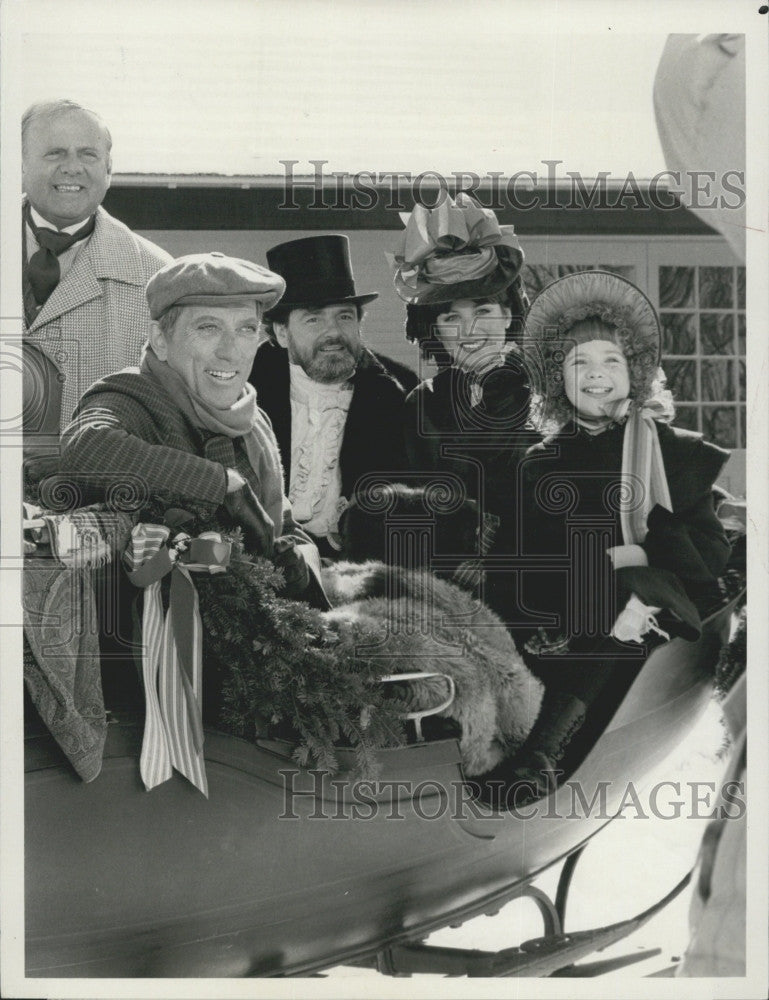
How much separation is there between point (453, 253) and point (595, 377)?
0.60m

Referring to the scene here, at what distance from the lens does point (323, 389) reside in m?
3.66

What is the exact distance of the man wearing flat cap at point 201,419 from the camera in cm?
354

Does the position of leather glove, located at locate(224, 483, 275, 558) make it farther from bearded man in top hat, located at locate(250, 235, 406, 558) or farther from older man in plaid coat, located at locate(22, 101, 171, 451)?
older man in plaid coat, located at locate(22, 101, 171, 451)

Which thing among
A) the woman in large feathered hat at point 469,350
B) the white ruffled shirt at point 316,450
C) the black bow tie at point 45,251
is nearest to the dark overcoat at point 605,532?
the woman in large feathered hat at point 469,350

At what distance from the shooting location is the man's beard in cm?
365

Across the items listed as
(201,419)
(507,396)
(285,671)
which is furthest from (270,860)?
→ (507,396)

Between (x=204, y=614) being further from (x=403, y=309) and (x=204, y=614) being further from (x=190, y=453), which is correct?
(x=403, y=309)

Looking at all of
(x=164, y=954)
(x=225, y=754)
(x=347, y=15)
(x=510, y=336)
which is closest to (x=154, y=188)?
(x=347, y=15)

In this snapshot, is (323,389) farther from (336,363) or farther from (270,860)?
(270,860)

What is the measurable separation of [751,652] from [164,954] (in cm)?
208

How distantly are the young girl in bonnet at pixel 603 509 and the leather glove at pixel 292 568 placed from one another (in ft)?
2.28

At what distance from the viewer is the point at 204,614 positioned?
3541mm

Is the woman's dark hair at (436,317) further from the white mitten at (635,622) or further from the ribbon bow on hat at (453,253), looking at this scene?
the white mitten at (635,622)

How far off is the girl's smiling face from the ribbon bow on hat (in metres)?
0.34
